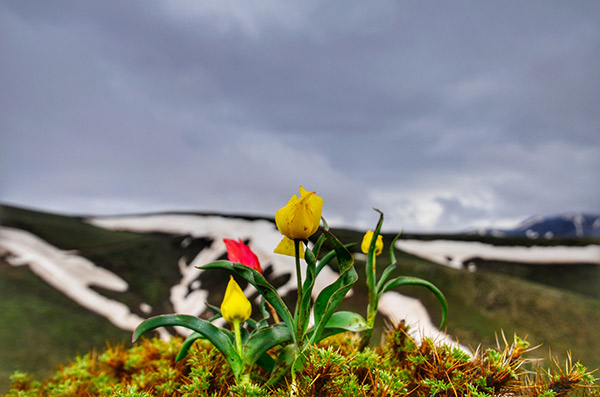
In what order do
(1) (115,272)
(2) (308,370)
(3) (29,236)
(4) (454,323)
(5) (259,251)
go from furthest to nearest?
(3) (29,236)
(1) (115,272)
(5) (259,251)
(4) (454,323)
(2) (308,370)

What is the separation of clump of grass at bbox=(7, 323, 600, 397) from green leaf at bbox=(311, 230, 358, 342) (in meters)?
0.10

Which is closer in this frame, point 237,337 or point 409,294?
point 237,337

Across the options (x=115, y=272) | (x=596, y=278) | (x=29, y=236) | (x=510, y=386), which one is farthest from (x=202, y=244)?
(x=596, y=278)

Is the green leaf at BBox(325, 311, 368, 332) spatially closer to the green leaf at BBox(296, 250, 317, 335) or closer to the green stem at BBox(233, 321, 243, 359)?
the green leaf at BBox(296, 250, 317, 335)

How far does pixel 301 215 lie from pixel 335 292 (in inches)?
11.3

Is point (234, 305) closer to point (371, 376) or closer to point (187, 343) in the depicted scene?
point (187, 343)

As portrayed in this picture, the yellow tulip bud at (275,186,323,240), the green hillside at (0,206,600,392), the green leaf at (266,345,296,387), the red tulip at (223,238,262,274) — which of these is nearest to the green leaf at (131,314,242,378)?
the green leaf at (266,345,296,387)

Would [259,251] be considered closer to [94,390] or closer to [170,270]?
[170,270]

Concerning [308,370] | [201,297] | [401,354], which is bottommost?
[201,297]

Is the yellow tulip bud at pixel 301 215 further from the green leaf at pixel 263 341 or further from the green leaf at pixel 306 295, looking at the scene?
the green leaf at pixel 263 341

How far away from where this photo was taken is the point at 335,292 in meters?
1.06

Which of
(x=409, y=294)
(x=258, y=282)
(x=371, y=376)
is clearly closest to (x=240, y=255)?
(x=258, y=282)

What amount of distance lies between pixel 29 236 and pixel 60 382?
5148 millimetres

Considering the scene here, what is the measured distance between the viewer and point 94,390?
4.57ft
